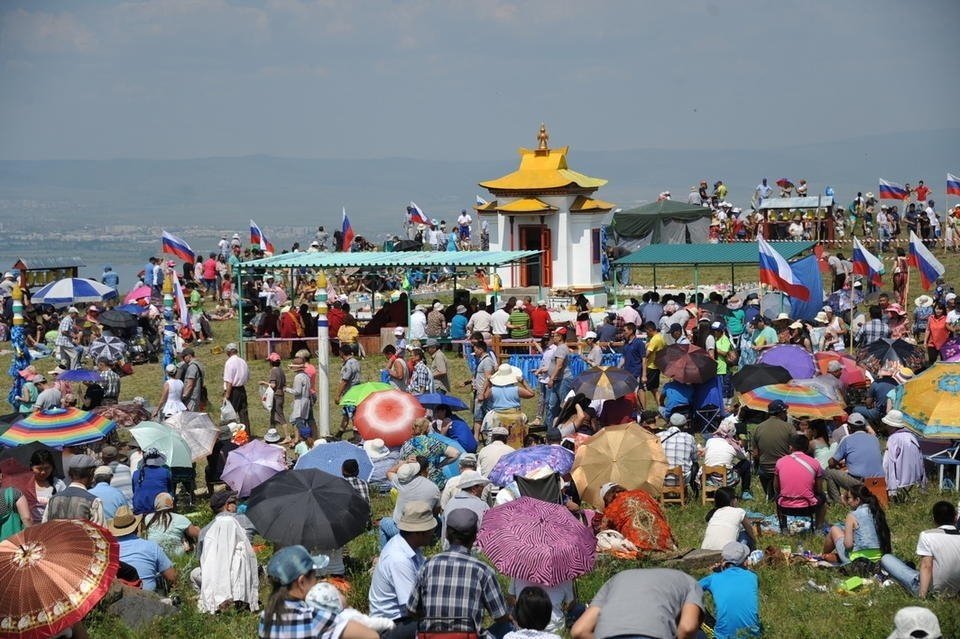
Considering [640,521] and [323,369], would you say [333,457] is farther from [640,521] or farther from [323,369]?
[323,369]

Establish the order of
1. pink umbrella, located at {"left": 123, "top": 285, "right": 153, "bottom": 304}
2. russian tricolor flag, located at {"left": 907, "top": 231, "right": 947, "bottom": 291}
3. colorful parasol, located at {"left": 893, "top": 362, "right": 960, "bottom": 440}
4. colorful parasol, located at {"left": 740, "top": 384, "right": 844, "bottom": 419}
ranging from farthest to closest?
pink umbrella, located at {"left": 123, "top": 285, "right": 153, "bottom": 304} < russian tricolor flag, located at {"left": 907, "top": 231, "right": 947, "bottom": 291} < colorful parasol, located at {"left": 740, "top": 384, "right": 844, "bottom": 419} < colorful parasol, located at {"left": 893, "top": 362, "right": 960, "bottom": 440}

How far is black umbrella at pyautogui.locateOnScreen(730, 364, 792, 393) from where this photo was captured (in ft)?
58.6

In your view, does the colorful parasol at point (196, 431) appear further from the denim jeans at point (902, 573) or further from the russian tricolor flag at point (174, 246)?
the russian tricolor flag at point (174, 246)

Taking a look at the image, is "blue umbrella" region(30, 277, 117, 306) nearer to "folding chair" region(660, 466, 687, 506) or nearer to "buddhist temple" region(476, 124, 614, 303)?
"buddhist temple" region(476, 124, 614, 303)

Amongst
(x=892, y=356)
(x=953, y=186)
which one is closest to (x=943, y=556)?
(x=892, y=356)

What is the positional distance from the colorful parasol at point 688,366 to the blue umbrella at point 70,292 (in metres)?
17.6

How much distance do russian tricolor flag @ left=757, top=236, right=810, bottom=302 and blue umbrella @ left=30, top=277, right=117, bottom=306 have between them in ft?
54.7

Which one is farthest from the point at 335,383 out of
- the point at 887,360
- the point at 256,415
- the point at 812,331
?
the point at 887,360

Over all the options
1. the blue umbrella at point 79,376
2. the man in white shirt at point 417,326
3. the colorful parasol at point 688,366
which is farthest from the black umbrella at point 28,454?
the man in white shirt at point 417,326

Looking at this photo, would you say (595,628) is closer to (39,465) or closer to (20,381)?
(39,465)

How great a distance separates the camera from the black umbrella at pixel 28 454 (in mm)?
14969

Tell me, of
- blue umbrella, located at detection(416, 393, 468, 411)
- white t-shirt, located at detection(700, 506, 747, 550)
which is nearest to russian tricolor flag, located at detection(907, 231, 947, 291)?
blue umbrella, located at detection(416, 393, 468, 411)

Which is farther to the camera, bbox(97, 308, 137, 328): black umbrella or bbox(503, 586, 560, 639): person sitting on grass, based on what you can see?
bbox(97, 308, 137, 328): black umbrella

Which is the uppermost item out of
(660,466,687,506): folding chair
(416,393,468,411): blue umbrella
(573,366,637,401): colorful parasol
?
(573,366,637,401): colorful parasol
